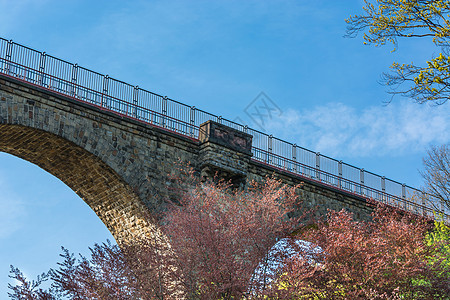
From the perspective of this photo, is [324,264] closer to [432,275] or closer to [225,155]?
[432,275]

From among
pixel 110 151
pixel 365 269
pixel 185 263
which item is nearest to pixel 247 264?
pixel 185 263

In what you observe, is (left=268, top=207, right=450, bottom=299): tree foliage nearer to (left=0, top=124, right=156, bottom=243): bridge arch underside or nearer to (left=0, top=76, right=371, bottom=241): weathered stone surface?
(left=0, top=76, right=371, bottom=241): weathered stone surface

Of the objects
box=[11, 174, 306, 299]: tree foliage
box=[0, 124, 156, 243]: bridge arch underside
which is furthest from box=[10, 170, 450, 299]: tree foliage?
box=[0, 124, 156, 243]: bridge arch underside

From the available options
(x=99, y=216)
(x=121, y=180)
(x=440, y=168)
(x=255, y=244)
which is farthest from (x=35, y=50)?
(x=440, y=168)

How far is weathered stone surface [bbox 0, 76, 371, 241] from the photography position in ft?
59.0

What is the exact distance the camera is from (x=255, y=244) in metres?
16.8

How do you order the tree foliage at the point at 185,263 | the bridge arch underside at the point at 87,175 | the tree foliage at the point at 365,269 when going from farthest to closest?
1. the bridge arch underside at the point at 87,175
2. the tree foliage at the point at 365,269
3. the tree foliage at the point at 185,263

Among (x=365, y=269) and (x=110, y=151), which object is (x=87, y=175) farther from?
(x=365, y=269)

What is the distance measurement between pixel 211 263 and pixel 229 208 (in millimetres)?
3000

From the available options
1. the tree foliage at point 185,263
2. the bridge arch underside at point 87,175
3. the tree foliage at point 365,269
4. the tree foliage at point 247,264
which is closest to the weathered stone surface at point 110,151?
the bridge arch underside at point 87,175

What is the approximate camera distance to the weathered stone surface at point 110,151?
18.0 meters

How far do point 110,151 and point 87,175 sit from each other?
1.26 meters

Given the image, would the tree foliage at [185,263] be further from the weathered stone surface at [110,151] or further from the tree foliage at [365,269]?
the weathered stone surface at [110,151]

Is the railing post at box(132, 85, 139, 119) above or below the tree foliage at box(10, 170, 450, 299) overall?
above
